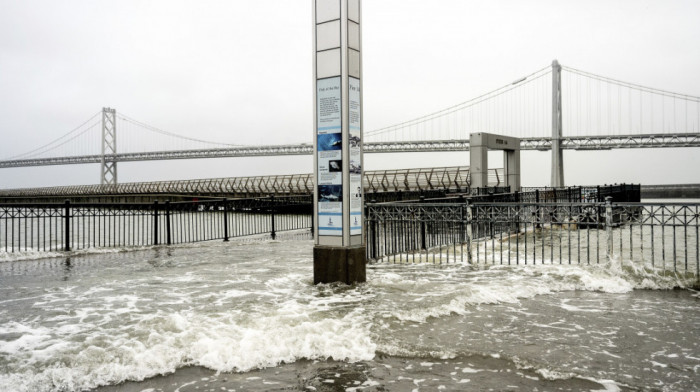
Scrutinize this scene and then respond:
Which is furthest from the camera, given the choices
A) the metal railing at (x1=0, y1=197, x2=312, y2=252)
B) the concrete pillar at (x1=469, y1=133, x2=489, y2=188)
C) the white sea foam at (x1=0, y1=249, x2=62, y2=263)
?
the concrete pillar at (x1=469, y1=133, x2=489, y2=188)

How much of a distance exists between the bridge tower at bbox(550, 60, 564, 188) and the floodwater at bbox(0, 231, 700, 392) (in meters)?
63.7

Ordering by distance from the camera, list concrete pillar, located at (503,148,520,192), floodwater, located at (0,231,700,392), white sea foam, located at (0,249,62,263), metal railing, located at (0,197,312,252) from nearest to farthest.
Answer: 1. floodwater, located at (0,231,700,392)
2. white sea foam, located at (0,249,62,263)
3. metal railing, located at (0,197,312,252)
4. concrete pillar, located at (503,148,520,192)

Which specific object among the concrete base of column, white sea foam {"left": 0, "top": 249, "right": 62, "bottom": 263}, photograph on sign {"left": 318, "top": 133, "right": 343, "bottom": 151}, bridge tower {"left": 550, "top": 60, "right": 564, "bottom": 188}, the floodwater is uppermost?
bridge tower {"left": 550, "top": 60, "right": 564, "bottom": 188}

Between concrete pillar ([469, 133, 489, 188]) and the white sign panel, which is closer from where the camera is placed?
the white sign panel

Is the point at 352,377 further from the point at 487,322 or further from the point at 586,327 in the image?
the point at 586,327

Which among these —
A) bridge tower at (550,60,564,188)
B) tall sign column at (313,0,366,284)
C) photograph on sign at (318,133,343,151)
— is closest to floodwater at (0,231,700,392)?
tall sign column at (313,0,366,284)

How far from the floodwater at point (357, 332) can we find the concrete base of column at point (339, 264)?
0.89ft

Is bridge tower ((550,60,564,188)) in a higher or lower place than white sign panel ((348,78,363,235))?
higher

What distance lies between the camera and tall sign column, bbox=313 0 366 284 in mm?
8484

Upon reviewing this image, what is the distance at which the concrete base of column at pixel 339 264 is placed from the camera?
8648mm

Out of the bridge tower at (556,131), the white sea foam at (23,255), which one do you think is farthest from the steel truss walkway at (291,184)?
the bridge tower at (556,131)

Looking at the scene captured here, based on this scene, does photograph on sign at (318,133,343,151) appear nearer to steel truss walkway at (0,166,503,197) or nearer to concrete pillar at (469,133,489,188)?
concrete pillar at (469,133,489,188)

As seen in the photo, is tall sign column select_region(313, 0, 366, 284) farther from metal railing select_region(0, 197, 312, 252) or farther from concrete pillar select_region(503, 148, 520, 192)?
concrete pillar select_region(503, 148, 520, 192)

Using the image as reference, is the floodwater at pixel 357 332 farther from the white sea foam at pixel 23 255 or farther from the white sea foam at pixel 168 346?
the white sea foam at pixel 23 255
